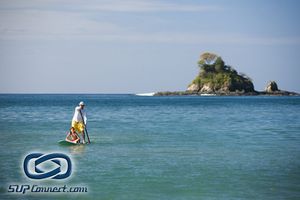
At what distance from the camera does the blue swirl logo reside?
16742mm

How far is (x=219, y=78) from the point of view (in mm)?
190375

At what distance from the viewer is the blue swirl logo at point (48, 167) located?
1674 cm

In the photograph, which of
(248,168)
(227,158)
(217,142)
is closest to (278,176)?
(248,168)

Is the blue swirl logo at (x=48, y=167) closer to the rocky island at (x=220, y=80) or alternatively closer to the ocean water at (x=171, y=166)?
the ocean water at (x=171, y=166)

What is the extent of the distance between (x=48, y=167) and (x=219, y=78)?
17489 centimetres

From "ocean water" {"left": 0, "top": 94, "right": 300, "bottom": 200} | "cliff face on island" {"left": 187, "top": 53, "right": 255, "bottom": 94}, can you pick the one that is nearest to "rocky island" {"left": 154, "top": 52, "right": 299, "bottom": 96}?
"cliff face on island" {"left": 187, "top": 53, "right": 255, "bottom": 94}

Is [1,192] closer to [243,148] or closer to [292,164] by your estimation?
[292,164]

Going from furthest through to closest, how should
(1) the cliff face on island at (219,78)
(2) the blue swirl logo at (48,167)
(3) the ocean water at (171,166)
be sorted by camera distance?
(1) the cliff face on island at (219,78) < (2) the blue swirl logo at (48,167) < (3) the ocean water at (171,166)

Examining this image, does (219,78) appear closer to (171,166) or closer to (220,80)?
(220,80)

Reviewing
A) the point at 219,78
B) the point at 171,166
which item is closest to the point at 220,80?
the point at 219,78

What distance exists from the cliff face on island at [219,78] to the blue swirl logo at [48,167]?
172 m

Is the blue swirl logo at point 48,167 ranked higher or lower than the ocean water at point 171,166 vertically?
higher

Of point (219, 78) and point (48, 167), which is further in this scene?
point (219, 78)

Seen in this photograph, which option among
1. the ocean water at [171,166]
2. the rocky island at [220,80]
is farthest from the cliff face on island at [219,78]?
the ocean water at [171,166]
